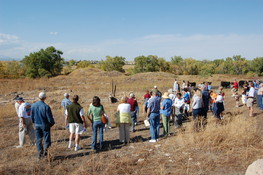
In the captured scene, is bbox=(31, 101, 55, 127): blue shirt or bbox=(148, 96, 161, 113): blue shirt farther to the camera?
bbox=(148, 96, 161, 113): blue shirt

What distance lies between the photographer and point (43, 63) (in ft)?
182

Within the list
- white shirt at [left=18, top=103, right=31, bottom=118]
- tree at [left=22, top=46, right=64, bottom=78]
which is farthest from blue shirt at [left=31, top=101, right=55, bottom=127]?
tree at [left=22, top=46, right=64, bottom=78]

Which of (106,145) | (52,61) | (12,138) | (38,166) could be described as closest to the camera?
(38,166)

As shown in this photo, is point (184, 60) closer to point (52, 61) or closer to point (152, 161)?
point (52, 61)

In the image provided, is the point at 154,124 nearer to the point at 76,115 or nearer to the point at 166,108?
the point at 166,108

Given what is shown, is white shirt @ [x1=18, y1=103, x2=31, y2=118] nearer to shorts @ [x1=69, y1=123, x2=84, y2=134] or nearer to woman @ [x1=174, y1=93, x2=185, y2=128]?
shorts @ [x1=69, y1=123, x2=84, y2=134]

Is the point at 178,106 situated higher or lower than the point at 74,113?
lower

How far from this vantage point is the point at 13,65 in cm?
6412

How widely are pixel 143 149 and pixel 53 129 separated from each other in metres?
4.89

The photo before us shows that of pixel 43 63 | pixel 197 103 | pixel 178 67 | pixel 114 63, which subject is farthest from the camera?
pixel 178 67

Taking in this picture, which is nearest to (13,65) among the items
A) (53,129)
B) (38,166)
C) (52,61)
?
(52,61)

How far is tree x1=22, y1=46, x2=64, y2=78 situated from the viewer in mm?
53531

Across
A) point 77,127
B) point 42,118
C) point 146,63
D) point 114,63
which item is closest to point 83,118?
point 77,127

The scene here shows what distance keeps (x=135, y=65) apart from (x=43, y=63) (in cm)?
2900
